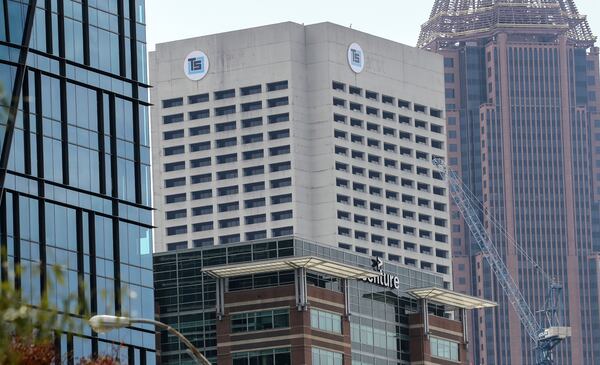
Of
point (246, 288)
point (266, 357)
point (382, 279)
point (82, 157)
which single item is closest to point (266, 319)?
point (266, 357)

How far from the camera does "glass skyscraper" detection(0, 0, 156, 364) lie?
10325cm

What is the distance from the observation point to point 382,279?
191875mm

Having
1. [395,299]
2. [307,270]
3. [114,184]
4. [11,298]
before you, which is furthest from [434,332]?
[11,298]

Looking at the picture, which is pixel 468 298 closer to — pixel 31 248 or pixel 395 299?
pixel 395 299

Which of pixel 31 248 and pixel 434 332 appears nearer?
pixel 31 248

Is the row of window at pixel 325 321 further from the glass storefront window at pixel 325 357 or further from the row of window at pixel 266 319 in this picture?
the row of window at pixel 266 319

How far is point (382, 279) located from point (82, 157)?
85424 mm

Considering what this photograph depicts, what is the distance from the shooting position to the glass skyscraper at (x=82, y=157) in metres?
103

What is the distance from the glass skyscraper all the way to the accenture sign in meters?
75.9

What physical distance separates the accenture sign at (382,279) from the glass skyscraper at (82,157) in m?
75.9

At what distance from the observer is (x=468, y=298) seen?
196 m

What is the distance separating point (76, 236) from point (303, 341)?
225 ft

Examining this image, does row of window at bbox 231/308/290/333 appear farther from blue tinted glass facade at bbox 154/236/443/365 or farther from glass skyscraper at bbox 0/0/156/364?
glass skyscraper at bbox 0/0/156/364

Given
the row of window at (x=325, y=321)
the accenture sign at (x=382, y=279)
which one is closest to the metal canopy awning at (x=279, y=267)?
the row of window at (x=325, y=321)
